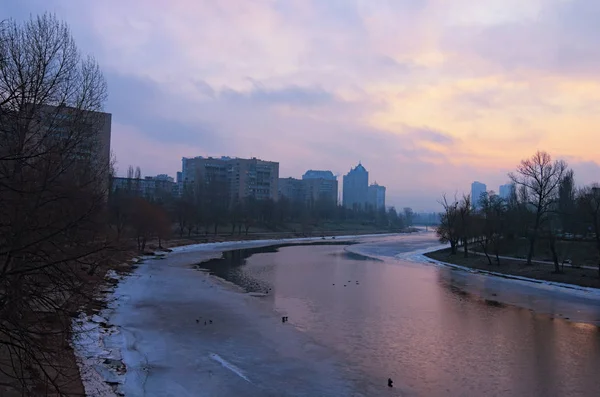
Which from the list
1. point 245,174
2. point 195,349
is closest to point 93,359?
point 195,349

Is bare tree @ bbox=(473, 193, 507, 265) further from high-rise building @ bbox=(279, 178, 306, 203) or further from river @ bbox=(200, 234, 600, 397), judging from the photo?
high-rise building @ bbox=(279, 178, 306, 203)

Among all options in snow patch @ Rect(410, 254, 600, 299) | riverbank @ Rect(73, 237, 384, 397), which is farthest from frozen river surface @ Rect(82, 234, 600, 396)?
snow patch @ Rect(410, 254, 600, 299)

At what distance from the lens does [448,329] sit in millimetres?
17984

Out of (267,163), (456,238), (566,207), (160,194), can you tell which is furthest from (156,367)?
(267,163)

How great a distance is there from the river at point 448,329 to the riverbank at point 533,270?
2166mm

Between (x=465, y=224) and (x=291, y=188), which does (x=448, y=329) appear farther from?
(x=291, y=188)

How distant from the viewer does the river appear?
39.9 ft

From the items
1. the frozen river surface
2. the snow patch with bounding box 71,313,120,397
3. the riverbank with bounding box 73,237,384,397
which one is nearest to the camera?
the snow patch with bounding box 71,313,120,397

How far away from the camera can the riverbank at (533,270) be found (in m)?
30.9

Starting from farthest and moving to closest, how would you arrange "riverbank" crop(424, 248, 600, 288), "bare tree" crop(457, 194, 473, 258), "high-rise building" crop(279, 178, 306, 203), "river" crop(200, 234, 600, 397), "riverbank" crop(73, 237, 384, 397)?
"high-rise building" crop(279, 178, 306, 203) < "bare tree" crop(457, 194, 473, 258) < "riverbank" crop(424, 248, 600, 288) < "river" crop(200, 234, 600, 397) < "riverbank" crop(73, 237, 384, 397)

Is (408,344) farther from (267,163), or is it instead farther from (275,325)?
(267,163)

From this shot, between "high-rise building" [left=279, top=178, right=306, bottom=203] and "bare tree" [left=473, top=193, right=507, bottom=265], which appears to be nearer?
"bare tree" [left=473, top=193, right=507, bottom=265]

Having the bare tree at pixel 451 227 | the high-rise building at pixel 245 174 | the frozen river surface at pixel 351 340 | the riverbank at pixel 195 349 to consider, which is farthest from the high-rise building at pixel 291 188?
the riverbank at pixel 195 349

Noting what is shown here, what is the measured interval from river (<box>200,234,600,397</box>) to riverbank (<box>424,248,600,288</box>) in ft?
7.11
